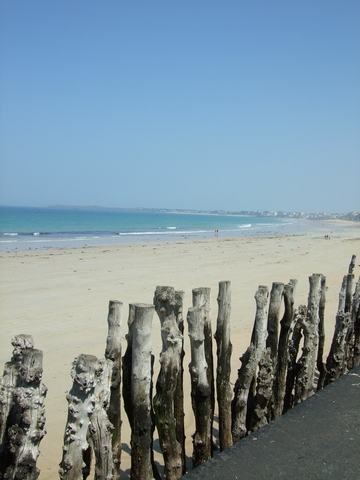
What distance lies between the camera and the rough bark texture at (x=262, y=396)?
139 inches

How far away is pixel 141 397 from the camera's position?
9.53ft

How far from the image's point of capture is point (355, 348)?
5.17 meters

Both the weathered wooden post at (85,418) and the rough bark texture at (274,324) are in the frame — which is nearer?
the weathered wooden post at (85,418)

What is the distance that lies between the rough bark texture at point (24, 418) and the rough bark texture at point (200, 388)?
1166 mm

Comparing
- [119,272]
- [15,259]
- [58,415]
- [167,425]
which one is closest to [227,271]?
[119,272]

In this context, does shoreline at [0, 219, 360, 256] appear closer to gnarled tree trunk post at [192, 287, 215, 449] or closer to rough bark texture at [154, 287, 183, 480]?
gnarled tree trunk post at [192, 287, 215, 449]

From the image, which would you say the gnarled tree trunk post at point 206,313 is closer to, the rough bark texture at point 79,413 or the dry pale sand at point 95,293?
the dry pale sand at point 95,293

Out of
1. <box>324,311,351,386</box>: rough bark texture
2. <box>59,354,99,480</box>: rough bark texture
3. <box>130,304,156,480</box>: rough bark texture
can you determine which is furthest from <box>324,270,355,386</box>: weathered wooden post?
<box>59,354,99,480</box>: rough bark texture

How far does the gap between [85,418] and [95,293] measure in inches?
339

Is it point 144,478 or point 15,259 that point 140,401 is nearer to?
point 144,478

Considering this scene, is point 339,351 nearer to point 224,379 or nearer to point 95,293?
point 224,379

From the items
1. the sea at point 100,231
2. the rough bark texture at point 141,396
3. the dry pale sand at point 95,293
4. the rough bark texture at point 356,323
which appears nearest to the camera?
the rough bark texture at point 141,396

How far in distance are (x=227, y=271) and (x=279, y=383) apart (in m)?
10.9

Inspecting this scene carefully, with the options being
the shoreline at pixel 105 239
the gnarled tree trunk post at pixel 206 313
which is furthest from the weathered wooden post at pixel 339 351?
the shoreline at pixel 105 239
